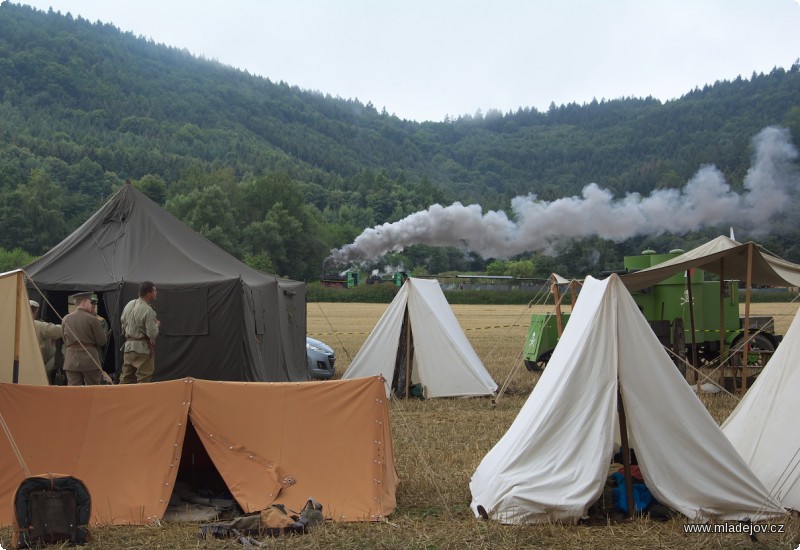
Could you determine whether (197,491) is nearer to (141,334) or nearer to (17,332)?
(17,332)

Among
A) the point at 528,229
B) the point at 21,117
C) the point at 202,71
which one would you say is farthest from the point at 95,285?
the point at 202,71

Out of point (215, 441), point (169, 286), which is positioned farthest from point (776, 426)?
point (169, 286)

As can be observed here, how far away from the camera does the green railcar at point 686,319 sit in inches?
563

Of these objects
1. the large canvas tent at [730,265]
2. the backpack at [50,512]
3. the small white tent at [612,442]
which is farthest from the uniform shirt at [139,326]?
the large canvas tent at [730,265]

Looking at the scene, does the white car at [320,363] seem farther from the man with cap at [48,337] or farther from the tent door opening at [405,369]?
the man with cap at [48,337]

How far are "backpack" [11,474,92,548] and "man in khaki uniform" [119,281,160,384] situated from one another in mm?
3995

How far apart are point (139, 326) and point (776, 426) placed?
636 centimetres

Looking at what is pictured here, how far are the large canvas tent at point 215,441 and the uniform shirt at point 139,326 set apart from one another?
10.4 feet

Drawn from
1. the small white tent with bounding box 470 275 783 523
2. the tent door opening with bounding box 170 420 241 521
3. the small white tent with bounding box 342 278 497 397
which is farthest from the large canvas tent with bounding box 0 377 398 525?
the small white tent with bounding box 342 278 497 397

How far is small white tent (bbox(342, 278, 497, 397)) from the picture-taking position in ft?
41.9

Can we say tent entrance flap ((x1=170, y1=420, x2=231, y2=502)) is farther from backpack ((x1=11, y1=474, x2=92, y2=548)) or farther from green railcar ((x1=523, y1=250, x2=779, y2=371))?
green railcar ((x1=523, y1=250, x2=779, y2=371))

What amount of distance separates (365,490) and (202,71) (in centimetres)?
20275

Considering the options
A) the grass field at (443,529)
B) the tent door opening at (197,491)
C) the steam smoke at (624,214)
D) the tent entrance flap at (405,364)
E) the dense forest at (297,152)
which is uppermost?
the dense forest at (297,152)

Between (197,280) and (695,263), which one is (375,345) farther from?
(695,263)
